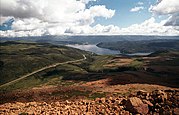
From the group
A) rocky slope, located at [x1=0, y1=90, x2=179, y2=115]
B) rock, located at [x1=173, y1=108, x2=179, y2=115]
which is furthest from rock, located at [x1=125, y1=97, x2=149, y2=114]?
rock, located at [x1=173, y1=108, x2=179, y2=115]

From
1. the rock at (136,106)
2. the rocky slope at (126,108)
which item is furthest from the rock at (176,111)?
the rock at (136,106)

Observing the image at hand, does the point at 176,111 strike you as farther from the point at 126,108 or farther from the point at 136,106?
the point at 126,108

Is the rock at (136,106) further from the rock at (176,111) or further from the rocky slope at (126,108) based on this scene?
the rock at (176,111)

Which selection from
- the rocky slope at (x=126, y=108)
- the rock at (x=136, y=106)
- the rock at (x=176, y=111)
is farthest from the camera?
the rock at (x=136, y=106)

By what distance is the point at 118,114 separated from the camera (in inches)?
1105

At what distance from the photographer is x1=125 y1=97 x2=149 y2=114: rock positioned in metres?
28.3

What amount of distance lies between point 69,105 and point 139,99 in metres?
8.19

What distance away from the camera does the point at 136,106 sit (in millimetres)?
28922

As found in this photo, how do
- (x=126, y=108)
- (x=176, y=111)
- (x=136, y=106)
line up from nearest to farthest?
(x=176, y=111) → (x=136, y=106) → (x=126, y=108)

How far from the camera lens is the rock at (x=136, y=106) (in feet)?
93.0

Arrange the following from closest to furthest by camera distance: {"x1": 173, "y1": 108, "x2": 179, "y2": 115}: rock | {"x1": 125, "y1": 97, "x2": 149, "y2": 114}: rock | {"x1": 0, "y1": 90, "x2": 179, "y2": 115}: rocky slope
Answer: {"x1": 173, "y1": 108, "x2": 179, "y2": 115}: rock → {"x1": 0, "y1": 90, "x2": 179, "y2": 115}: rocky slope → {"x1": 125, "y1": 97, "x2": 149, "y2": 114}: rock

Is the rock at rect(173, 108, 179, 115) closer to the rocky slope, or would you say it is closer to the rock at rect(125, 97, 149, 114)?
the rocky slope

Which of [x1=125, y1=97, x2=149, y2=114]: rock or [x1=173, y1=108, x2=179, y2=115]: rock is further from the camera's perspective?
[x1=125, y1=97, x2=149, y2=114]: rock

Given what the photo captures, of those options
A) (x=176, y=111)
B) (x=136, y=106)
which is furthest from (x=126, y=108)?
(x=176, y=111)
